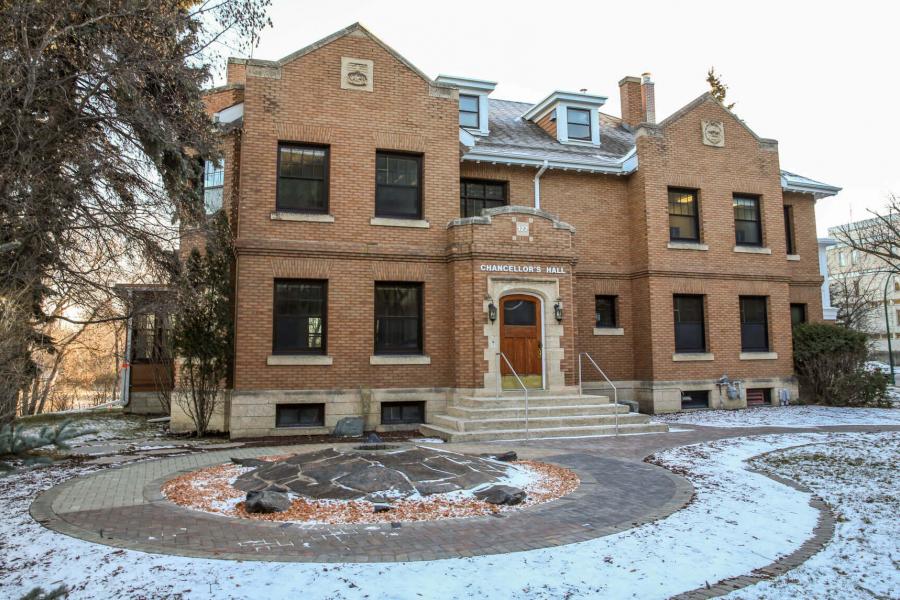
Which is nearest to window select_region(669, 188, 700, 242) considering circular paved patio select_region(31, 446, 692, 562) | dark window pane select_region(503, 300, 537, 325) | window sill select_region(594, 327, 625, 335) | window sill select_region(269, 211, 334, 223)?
window sill select_region(594, 327, 625, 335)

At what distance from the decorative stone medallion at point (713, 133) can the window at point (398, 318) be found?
33.5ft

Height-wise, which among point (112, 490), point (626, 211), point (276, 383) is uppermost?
point (626, 211)

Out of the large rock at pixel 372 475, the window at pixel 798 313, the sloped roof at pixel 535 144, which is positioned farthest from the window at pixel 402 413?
the window at pixel 798 313

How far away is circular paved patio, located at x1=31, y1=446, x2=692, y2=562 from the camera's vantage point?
522 cm

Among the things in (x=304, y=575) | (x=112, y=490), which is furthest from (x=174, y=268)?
(x=304, y=575)

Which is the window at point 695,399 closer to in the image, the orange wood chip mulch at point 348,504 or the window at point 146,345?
the orange wood chip mulch at point 348,504

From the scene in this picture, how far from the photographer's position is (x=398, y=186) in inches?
599

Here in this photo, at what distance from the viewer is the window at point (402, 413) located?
14.4 m

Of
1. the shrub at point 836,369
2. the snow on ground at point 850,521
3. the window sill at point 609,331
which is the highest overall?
the window sill at point 609,331

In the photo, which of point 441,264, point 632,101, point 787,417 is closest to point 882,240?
point 787,417

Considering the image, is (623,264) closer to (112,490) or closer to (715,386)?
(715,386)

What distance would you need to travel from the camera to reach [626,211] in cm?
1864

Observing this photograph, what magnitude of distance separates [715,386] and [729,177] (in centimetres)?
633

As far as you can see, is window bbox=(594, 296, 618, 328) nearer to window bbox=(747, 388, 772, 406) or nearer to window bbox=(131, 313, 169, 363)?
window bbox=(747, 388, 772, 406)
